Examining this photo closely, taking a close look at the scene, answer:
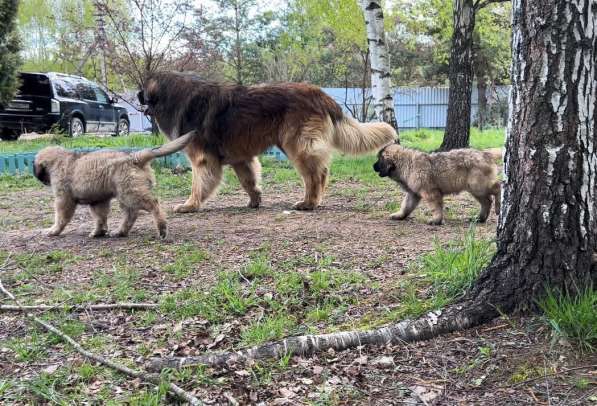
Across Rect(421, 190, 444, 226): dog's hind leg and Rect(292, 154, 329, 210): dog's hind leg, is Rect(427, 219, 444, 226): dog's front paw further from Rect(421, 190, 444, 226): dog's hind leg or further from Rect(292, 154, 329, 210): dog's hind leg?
Rect(292, 154, 329, 210): dog's hind leg

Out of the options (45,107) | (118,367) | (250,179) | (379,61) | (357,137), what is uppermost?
(379,61)

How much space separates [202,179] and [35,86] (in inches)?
544

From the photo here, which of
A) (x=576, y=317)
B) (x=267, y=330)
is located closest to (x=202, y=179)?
(x=267, y=330)

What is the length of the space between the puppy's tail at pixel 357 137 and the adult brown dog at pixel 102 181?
7.07ft

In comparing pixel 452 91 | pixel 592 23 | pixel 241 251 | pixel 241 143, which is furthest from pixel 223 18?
pixel 592 23

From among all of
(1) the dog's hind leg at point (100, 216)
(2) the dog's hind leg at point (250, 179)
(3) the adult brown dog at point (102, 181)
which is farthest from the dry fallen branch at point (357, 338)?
(2) the dog's hind leg at point (250, 179)

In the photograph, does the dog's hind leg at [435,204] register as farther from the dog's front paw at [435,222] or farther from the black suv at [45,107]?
the black suv at [45,107]

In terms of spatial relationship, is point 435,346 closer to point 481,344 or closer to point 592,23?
point 481,344

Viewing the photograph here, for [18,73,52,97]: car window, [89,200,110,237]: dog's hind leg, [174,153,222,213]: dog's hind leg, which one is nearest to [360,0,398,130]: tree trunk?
[174,153,222,213]: dog's hind leg

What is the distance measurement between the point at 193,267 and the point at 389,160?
9.32 feet

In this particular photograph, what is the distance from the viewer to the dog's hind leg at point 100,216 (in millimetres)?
5992

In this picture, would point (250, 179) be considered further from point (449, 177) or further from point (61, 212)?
point (449, 177)

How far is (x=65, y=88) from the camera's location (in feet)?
61.9

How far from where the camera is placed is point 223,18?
23328mm
